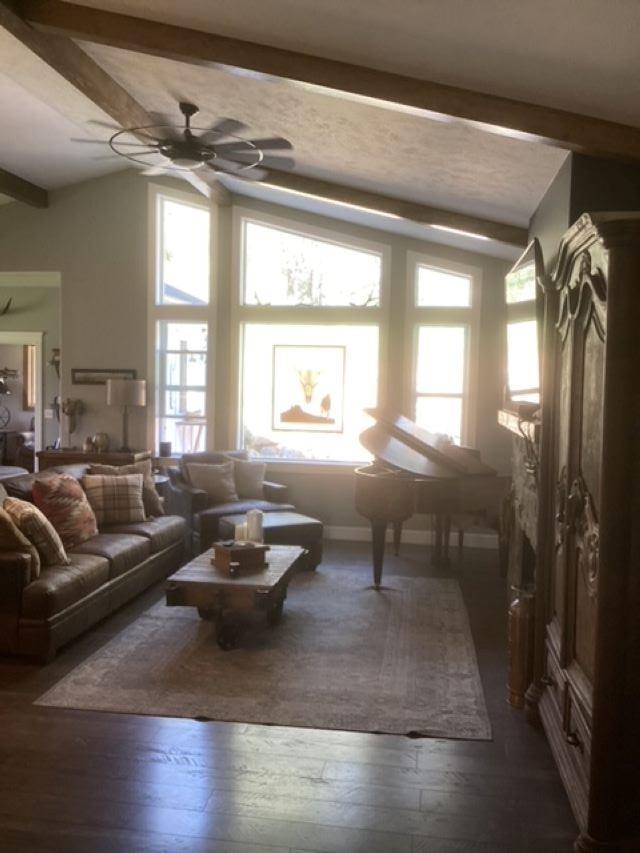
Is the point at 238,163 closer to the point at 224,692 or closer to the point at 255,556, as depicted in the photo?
the point at 255,556

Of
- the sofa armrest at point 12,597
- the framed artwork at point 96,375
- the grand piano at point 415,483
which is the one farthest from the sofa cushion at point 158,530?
the framed artwork at point 96,375

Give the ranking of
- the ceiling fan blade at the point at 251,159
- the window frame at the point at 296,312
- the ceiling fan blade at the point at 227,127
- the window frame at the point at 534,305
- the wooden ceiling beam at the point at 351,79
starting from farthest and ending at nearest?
the window frame at the point at 296,312 < the ceiling fan blade at the point at 251,159 < the ceiling fan blade at the point at 227,127 < the window frame at the point at 534,305 < the wooden ceiling beam at the point at 351,79

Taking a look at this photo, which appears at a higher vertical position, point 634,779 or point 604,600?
point 604,600

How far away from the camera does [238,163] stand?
15.7 ft

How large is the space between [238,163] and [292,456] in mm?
3597

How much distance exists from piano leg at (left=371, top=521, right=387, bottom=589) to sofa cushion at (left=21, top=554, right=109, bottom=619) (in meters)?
2.01

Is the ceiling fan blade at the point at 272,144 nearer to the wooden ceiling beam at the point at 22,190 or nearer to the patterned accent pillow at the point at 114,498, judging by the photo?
the patterned accent pillow at the point at 114,498

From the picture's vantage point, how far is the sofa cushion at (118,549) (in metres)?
4.69

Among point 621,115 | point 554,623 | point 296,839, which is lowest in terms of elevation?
point 296,839

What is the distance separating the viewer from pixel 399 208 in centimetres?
606

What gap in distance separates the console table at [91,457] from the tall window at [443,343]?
2929 mm

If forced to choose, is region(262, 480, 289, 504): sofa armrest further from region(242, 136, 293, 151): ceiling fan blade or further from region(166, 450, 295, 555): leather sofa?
region(242, 136, 293, 151): ceiling fan blade

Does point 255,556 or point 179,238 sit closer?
point 255,556

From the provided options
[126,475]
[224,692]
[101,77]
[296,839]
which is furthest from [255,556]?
[101,77]
